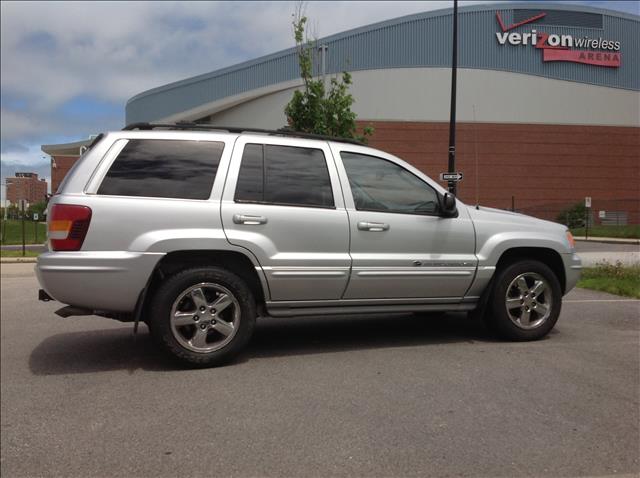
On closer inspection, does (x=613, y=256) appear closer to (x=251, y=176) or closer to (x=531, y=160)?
(x=251, y=176)

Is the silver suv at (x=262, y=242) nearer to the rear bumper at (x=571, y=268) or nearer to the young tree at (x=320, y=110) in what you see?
the rear bumper at (x=571, y=268)

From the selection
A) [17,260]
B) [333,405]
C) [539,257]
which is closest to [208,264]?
[333,405]

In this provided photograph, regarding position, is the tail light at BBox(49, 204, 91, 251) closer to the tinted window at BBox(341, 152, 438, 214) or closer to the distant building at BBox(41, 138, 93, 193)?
the tinted window at BBox(341, 152, 438, 214)

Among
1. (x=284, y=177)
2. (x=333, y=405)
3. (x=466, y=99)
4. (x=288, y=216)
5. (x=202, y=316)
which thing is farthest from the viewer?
(x=466, y=99)

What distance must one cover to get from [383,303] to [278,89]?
119 feet

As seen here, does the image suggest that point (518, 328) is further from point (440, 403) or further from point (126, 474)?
point (126, 474)

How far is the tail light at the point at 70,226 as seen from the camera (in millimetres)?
4219

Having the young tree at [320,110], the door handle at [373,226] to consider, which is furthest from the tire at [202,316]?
the young tree at [320,110]

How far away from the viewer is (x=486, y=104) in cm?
3944

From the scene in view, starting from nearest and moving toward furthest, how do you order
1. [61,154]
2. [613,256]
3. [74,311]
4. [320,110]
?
[74,311] < [613,256] < [320,110] < [61,154]

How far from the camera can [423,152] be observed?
41.3 metres

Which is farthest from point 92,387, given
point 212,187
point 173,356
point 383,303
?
point 383,303

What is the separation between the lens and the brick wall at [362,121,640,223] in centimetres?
4072

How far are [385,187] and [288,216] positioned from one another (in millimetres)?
1053
